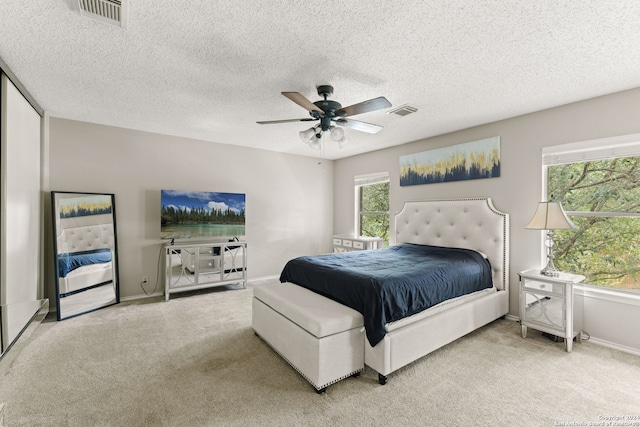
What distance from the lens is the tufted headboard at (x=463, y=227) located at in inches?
134

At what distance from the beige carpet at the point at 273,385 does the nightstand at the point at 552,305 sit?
6.4 inches

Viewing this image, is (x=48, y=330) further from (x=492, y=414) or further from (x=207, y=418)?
(x=492, y=414)

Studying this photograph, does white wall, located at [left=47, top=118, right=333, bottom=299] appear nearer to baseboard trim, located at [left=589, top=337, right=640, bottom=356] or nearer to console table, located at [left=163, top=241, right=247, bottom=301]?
console table, located at [left=163, top=241, right=247, bottom=301]

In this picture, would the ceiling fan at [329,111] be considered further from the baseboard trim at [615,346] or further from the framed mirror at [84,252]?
the baseboard trim at [615,346]

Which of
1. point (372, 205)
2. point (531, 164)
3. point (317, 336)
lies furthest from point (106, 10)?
point (372, 205)

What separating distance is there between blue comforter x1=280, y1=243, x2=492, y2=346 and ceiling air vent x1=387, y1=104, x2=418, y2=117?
165 cm

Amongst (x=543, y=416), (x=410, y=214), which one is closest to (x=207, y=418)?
(x=543, y=416)

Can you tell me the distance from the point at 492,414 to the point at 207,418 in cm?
179

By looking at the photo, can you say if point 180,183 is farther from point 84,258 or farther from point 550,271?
point 550,271

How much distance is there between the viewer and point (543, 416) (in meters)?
1.80

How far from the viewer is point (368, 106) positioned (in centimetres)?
232

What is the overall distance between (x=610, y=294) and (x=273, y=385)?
10.6 ft

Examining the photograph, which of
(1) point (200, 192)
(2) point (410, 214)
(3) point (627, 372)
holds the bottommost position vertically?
(3) point (627, 372)

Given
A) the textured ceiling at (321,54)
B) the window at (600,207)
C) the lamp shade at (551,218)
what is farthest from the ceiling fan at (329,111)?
the window at (600,207)
